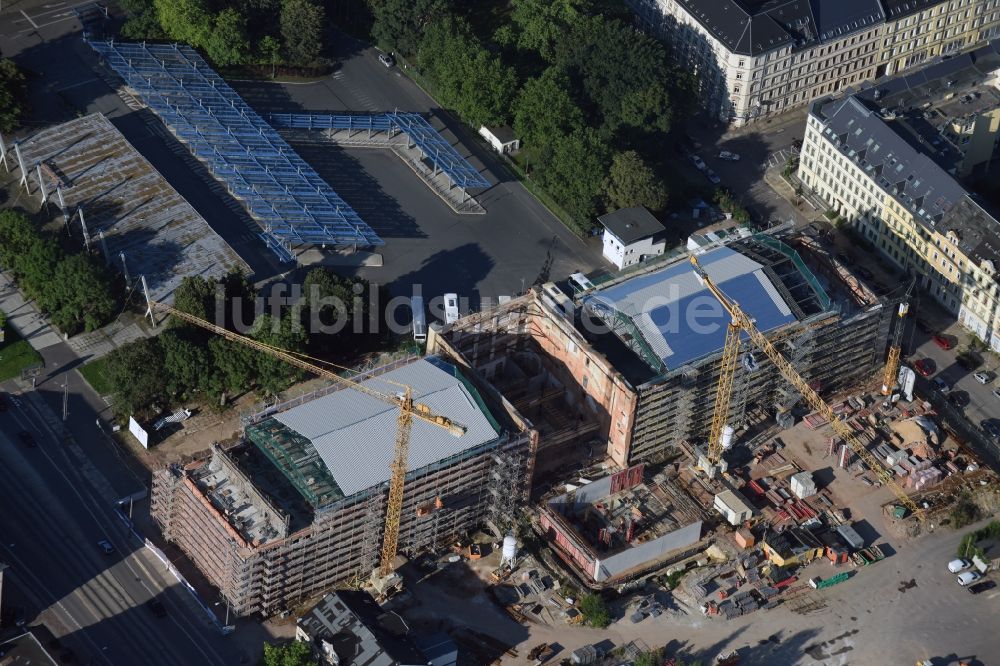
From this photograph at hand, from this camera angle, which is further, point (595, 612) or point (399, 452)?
point (595, 612)

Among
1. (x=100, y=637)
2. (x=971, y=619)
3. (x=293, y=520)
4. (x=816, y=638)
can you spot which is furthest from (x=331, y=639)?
(x=971, y=619)

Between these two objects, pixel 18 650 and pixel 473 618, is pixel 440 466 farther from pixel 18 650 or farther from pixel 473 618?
pixel 18 650

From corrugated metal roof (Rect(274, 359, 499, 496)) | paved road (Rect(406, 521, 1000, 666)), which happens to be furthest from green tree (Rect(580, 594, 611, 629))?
corrugated metal roof (Rect(274, 359, 499, 496))

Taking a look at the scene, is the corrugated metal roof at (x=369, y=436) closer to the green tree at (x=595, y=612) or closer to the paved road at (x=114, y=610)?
the green tree at (x=595, y=612)

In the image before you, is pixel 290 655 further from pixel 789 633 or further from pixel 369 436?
pixel 789 633

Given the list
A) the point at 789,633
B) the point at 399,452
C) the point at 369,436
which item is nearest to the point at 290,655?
the point at 399,452

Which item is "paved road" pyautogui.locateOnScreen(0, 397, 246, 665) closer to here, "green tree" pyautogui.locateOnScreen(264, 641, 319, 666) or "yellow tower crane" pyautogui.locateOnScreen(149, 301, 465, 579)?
"green tree" pyautogui.locateOnScreen(264, 641, 319, 666)
